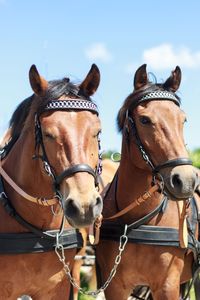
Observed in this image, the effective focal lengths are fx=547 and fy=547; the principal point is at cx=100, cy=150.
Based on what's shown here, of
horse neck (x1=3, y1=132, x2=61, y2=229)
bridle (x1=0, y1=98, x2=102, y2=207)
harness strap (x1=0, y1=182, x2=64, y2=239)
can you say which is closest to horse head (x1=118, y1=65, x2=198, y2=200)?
bridle (x1=0, y1=98, x2=102, y2=207)

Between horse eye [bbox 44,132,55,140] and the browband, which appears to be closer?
horse eye [bbox 44,132,55,140]

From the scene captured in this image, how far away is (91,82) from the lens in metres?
3.92

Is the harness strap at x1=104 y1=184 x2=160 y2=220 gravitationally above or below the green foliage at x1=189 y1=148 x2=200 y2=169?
below

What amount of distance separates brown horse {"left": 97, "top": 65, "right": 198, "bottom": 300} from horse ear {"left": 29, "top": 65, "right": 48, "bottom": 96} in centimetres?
94

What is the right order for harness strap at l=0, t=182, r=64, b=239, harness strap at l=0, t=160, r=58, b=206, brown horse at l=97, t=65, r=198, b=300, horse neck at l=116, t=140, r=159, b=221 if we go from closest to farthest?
harness strap at l=0, t=160, r=58, b=206 < harness strap at l=0, t=182, r=64, b=239 < brown horse at l=97, t=65, r=198, b=300 < horse neck at l=116, t=140, r=159, b=221

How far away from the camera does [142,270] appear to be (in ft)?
14.7

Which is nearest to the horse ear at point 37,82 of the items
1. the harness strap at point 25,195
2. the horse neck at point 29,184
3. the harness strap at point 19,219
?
the horse neck at point 29,184

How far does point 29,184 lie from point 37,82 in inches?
28.5

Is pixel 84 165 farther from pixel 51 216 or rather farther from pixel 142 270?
pixel 142 270

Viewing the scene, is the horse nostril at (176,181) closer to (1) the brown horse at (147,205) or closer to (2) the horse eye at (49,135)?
(1) the brown horse at (147,205)

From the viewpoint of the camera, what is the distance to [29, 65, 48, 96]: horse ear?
3.77 m

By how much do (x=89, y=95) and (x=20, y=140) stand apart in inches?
24.5

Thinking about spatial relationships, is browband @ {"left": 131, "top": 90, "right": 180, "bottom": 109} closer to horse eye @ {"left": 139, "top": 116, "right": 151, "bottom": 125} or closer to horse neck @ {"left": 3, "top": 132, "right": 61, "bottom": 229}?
horse eye @ {"left": 139, "top": 116, "right": 151, "bottom": 125}

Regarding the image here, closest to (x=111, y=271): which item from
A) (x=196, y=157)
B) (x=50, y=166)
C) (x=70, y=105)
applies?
(x=50, y=166)
